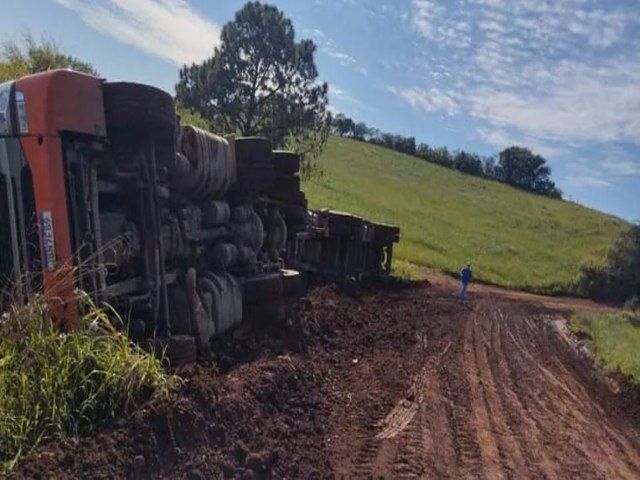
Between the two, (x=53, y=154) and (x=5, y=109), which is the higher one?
(x=5, y=109)

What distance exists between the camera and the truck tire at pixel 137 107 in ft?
15.0

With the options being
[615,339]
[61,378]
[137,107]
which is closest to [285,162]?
[137,107]

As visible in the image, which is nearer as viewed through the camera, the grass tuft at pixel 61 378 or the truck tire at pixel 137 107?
the grass tuft at pixel 61 378

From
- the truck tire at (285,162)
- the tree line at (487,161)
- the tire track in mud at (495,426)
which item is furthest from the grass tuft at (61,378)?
the tree line at (487,161)

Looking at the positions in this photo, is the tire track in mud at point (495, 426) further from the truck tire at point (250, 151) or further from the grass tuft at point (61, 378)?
the truck tire at point (250, 151)

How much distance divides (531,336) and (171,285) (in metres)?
8.85

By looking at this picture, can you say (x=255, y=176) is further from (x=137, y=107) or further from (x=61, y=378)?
(x=61, y=378)

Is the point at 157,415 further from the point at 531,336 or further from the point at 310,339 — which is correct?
the point at 531,336

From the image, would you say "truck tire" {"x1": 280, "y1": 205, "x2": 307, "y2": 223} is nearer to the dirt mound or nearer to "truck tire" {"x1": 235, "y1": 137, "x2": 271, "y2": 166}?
"truck tire" {"x1": 235, "y1": 137, "x2": 271, "y2": 166}

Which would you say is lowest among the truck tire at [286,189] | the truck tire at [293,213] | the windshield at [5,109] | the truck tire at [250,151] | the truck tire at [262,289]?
the truck tire at [262,289]

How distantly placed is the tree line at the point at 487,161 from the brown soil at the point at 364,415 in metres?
70.6

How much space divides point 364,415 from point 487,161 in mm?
80423

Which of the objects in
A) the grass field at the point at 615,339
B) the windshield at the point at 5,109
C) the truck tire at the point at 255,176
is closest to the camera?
the windshield at the point at 5,109

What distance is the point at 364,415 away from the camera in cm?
568
